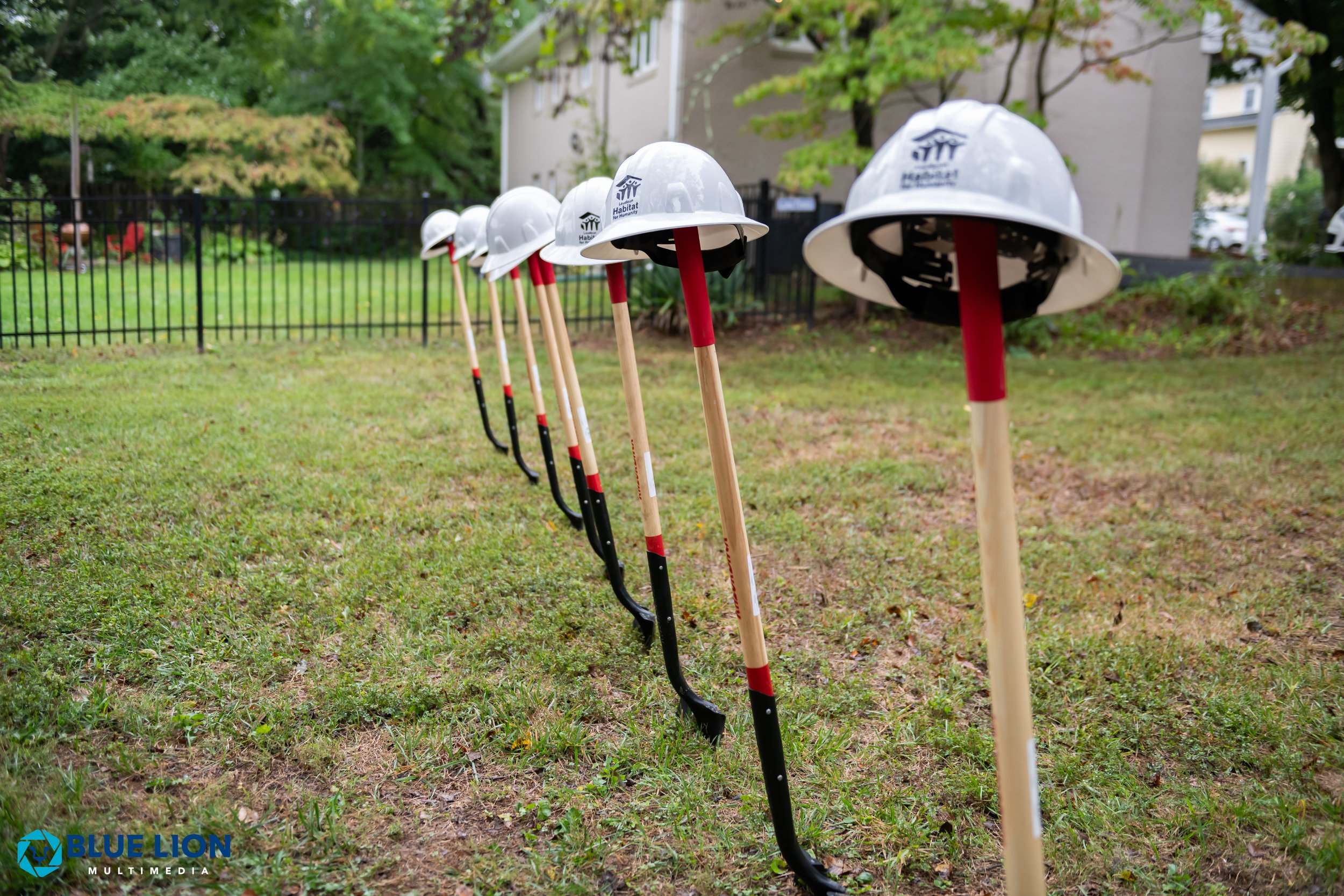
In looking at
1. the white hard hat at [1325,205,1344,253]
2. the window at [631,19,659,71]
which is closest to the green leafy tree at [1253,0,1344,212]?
the window at [631,19,659,71]

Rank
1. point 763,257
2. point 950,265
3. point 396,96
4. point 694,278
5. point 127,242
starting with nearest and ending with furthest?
point 950,265 → point 694,278 → point 127,242 → point 763,257 → point 396,96

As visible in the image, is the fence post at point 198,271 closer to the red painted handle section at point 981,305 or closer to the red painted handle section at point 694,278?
the red painted handle section at point 694,278

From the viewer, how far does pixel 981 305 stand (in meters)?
1.58

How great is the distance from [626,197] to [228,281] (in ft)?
32.5

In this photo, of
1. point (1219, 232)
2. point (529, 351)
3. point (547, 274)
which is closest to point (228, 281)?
point (529, 351)

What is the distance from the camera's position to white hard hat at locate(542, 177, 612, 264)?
304cm

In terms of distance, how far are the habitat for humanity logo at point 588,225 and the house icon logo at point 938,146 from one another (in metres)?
1.65

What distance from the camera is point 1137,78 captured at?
1142 centimetres

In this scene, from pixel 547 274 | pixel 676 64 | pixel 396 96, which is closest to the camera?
pixel 547 274

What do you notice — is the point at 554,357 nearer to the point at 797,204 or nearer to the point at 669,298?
the point at 669,298

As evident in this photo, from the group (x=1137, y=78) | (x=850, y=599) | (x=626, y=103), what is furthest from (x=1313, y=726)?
(x=626, y=103)

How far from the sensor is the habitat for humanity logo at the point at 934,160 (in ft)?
4.78

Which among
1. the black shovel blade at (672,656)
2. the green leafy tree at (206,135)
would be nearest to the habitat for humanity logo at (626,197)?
the black shovel blade at (672,656)

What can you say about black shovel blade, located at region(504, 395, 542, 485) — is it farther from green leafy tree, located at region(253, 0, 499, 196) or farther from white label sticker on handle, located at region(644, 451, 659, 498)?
green leafy tree, located at region(253, 0, 499, 196)
